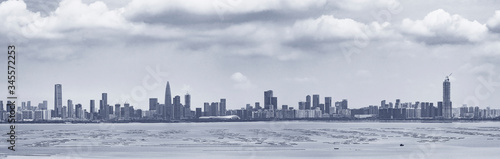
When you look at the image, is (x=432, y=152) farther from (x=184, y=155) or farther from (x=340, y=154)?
(x=184, y=155)

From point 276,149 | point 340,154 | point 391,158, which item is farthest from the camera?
point 276,149

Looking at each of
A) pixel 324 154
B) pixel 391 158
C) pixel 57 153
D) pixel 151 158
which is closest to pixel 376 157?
pixel 391 158

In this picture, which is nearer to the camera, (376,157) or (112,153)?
(376,157)

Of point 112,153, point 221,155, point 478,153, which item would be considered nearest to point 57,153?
point 112,153

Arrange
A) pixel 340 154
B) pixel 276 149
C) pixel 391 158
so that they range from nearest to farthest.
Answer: pixel 391 158 → pixel 340 154 → pixel 276 149

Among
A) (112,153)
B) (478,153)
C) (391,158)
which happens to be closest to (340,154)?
(391,158)

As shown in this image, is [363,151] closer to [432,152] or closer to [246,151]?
[432,152]

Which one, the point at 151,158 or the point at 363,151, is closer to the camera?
the point at 151,158
